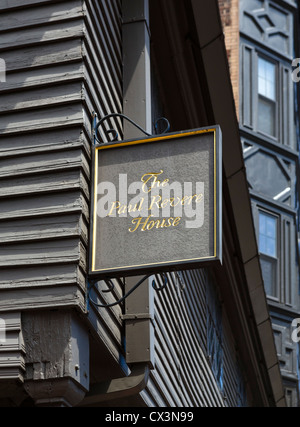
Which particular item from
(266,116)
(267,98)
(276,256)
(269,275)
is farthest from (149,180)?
(267,98)

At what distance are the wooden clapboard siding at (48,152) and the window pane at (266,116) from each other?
1275 cm

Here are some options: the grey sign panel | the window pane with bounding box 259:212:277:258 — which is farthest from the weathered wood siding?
the window pane with bounding box 259:212:277:258

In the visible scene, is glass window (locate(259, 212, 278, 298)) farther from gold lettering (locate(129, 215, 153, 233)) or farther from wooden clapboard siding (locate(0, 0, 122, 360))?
gold lettering (locate(129, 215, 153, 233))

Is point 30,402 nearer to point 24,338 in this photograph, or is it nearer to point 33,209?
point 24,338

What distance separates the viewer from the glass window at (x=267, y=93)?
19328 mm

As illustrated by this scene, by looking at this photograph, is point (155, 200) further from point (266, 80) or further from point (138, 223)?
point (266, 80)

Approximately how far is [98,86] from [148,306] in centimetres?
168

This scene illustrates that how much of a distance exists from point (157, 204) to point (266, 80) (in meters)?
14.0

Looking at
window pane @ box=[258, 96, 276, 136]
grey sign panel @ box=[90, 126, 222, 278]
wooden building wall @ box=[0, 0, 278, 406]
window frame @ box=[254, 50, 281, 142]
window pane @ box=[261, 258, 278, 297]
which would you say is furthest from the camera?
window pane @ box=[258, 96, 276, 136]

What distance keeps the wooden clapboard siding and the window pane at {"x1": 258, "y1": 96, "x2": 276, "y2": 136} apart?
41.8ft

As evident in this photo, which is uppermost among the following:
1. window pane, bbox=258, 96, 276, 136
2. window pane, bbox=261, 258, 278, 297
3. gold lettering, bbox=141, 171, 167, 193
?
window pane, bbox=258, 96, 276, 136

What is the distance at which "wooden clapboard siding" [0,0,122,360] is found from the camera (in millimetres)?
5695

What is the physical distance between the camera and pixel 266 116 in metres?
19.4

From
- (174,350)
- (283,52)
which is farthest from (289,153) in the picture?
(174,350)
